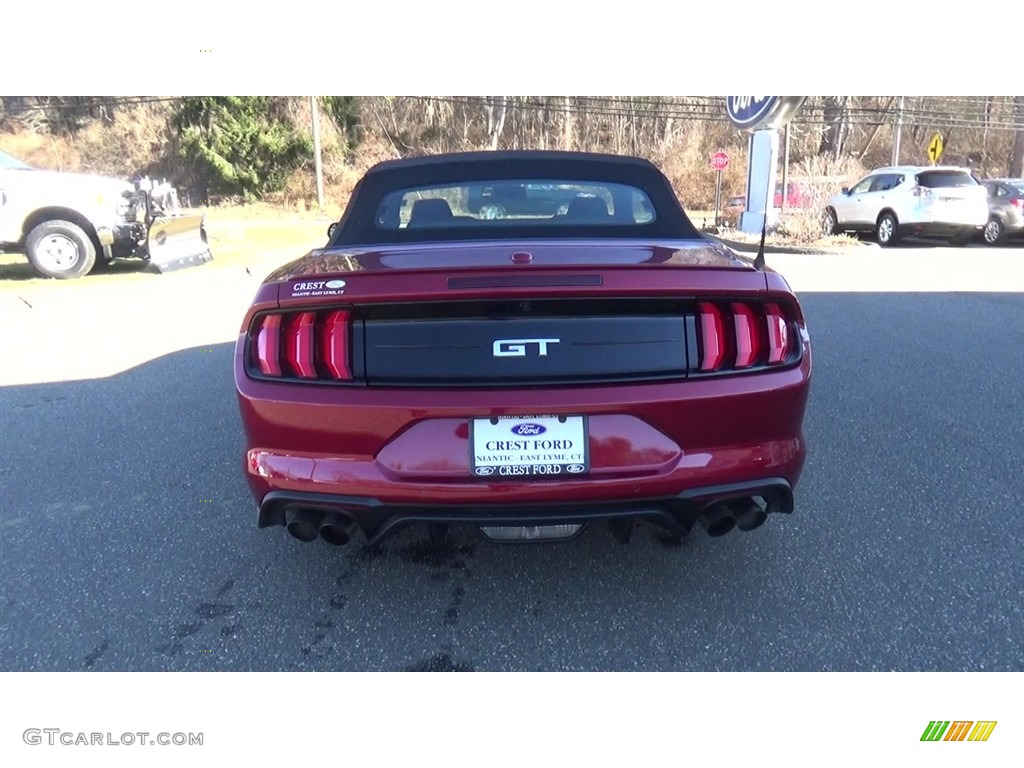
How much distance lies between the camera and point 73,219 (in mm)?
10422

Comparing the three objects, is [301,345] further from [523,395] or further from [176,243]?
[176,243]

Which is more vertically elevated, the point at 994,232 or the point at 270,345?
the point at 270,345

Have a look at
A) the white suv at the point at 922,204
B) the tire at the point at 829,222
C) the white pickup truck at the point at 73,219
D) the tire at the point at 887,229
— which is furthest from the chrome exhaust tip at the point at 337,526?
the tire at the point at 829,222

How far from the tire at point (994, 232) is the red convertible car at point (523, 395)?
617 inches

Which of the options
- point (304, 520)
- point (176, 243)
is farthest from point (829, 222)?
point (304, 520)

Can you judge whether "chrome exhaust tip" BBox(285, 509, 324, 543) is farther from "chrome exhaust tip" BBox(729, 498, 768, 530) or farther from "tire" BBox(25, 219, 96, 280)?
"tire" BBox(25, 219, 96, 280)

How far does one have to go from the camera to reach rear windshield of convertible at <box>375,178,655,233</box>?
3291 mm

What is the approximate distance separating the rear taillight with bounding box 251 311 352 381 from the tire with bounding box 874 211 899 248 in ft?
51.2

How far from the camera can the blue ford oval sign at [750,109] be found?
16.1 meters

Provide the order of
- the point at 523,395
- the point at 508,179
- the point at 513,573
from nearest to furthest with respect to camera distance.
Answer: the point at 523,395, the point at 513,573, the point at 508,179

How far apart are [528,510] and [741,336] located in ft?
2.78

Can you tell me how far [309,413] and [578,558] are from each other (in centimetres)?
121

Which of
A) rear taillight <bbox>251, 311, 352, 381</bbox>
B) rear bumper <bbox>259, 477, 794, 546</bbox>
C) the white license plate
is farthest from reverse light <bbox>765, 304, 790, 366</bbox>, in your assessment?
rear taillight <bbox>251, 311, 352, 381</bbox>

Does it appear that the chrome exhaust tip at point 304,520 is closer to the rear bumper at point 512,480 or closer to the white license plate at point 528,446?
the rear bumper at point 512,480
